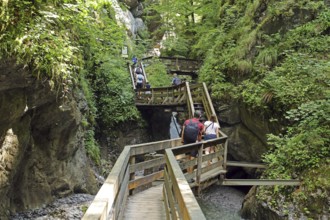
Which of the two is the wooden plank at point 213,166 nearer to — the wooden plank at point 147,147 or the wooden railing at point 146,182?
the wooden railing at point 146,182

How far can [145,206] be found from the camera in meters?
6.09

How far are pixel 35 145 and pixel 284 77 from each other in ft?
28.7

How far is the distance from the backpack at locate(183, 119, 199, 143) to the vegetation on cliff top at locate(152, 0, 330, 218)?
8.77ft

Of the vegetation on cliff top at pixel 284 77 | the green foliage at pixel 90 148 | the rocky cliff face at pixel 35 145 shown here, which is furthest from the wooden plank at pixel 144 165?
the green foliage at pixel 90 148

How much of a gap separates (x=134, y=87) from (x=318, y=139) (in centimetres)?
1260

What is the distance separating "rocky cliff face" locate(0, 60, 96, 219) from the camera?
6484mm

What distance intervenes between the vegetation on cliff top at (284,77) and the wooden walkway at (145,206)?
3.46 meters

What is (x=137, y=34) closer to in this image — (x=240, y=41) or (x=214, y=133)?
(x=240, y=41)

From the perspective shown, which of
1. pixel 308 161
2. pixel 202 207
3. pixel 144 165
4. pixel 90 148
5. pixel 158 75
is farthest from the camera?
pixel 158 75

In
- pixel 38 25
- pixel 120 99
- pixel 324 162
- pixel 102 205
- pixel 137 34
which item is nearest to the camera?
pixel 102 205

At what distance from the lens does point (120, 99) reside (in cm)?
1794

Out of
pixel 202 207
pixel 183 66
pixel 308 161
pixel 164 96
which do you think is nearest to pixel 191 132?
pixel 308 161

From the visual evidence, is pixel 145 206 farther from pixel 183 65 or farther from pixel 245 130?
pixel 183 65

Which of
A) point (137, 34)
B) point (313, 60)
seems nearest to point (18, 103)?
point (313, 60)
